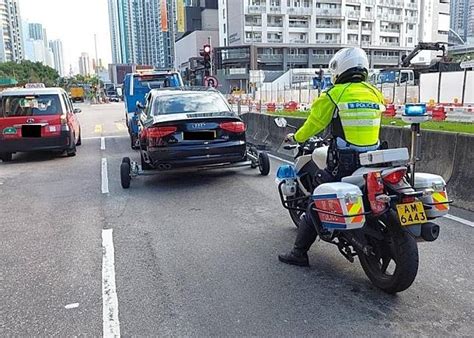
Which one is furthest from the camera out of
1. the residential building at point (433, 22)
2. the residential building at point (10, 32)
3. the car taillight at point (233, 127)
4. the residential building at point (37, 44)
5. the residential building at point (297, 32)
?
the residential building at point (37, 44)

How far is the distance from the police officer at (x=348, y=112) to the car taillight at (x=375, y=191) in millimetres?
368

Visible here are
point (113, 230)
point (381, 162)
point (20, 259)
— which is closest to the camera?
point (381, 162)

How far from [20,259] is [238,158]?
4229 mm

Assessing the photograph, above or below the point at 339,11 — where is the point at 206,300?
below

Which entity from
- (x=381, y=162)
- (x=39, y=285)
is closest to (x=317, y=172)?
(x=381, y=162)

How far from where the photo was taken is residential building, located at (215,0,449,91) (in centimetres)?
8219

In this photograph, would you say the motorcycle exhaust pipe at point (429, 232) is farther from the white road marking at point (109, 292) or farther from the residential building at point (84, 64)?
the residential building at point (84, 64)

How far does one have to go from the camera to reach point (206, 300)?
3822 millimetres

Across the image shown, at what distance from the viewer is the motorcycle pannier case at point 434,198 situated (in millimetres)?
3723

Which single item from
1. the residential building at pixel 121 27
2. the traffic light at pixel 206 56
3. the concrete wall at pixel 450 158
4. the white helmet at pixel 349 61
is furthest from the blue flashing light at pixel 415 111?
the residential building at pixel 121 27

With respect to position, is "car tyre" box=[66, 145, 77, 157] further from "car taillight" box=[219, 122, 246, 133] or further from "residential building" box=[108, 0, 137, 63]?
"residential building" box=[108, 0, 137, 63]

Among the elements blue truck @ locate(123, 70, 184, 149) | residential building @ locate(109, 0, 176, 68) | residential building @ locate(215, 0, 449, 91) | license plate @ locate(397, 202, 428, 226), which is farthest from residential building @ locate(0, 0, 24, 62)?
license plate @ locate(397, 202, 428, 226)

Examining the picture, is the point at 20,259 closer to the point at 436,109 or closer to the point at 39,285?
the point at 39,285

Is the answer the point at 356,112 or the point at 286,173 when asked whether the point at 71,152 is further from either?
the point at 356,112
